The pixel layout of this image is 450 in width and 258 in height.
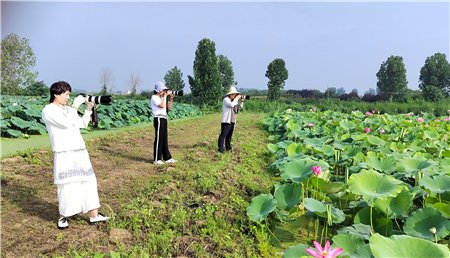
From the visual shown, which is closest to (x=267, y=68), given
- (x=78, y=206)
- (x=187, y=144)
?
(x=187, y=144)

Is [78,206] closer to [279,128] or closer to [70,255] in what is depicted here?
[70,255]

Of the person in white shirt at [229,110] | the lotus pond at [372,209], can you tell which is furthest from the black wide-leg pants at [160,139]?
the lotus pond at [372,209]

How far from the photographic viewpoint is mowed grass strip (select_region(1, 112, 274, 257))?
2.20 metres

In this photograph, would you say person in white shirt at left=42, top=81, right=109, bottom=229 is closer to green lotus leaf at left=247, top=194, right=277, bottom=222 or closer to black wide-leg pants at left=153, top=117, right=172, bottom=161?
green lotus leaf at left=247, top=194, right=277, bottom=222

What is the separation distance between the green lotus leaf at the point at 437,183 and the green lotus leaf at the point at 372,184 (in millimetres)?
444

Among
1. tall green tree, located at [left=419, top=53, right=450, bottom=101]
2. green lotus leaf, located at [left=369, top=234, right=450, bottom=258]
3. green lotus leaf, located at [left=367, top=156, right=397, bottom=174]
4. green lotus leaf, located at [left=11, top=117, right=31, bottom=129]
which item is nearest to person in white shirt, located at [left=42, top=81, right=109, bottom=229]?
green lotus leaf, located at [left=369, top=234, right=450, bottom=258]

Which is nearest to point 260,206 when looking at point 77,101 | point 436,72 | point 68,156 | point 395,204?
point 395,204

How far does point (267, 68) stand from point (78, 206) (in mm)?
23359

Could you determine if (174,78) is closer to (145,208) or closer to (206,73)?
(206,73)

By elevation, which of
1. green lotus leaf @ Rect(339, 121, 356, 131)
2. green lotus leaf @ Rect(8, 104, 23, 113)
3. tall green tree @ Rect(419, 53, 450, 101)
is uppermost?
tall green tree @ Rect(419, 53, 450, 101)

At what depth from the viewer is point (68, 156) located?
2.45 metres

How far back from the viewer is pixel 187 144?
22.9 feet

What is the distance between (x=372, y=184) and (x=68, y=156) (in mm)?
2394

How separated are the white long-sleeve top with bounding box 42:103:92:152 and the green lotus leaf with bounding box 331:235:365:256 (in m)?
2.16
